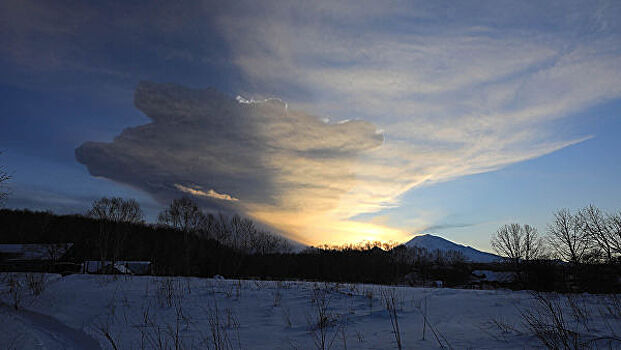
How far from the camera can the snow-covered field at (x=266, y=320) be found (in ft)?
14.6

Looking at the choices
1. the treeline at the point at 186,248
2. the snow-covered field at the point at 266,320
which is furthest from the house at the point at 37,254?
the snow-covered field at the point at 266,320

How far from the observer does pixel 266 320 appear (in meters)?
6.26

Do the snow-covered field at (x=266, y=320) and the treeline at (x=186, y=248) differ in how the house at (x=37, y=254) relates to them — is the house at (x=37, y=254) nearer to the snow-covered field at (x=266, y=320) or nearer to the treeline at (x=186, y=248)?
the treeline at (x=186, y=248)

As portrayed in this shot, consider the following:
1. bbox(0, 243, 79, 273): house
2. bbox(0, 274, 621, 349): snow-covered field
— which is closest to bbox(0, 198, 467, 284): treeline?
bbox(0, 243, 79, 273): house

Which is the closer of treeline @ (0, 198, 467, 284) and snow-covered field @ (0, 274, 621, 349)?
snow-covered field @ (0, 274, 621, 349)

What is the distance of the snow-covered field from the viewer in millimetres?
4441

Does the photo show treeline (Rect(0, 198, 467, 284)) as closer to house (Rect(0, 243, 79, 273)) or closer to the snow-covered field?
house (Rect(0, 243, 79, 273))

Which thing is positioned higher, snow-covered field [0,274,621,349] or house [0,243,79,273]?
snow-covered field [0,274,621,349]

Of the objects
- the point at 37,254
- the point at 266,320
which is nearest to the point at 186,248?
the point at 37,254

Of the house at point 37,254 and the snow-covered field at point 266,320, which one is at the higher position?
the snow-covered field at point 266,320

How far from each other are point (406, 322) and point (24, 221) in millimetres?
96254

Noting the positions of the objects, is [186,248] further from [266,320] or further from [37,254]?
[266,320]

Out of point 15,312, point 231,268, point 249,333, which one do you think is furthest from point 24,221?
point 249,333

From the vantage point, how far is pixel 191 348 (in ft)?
14.4
